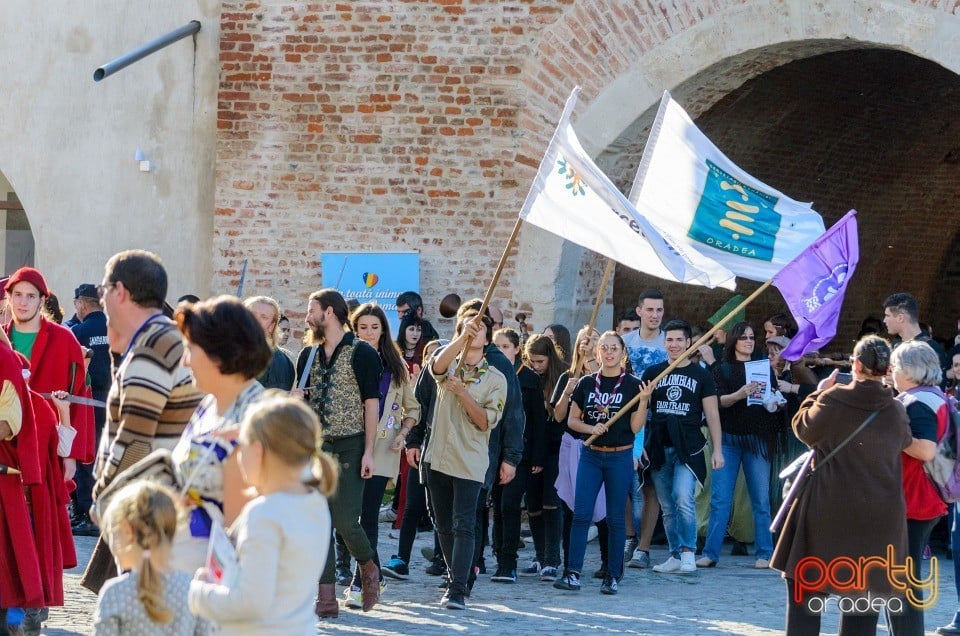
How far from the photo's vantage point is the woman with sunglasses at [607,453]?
359 inches

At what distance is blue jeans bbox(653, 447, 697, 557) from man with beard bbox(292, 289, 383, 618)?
264 centimetres

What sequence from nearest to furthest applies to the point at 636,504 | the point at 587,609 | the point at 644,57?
the point at 587,609
the point at 636,504
the point at 644,57

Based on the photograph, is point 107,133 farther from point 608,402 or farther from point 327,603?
point 327,603

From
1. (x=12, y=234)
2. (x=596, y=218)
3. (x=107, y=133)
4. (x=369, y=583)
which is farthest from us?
(x=12, y=234)

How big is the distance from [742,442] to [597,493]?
1728mm

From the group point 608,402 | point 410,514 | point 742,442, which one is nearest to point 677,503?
point 742,442

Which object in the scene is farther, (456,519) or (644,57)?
(644,57)

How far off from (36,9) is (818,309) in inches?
346

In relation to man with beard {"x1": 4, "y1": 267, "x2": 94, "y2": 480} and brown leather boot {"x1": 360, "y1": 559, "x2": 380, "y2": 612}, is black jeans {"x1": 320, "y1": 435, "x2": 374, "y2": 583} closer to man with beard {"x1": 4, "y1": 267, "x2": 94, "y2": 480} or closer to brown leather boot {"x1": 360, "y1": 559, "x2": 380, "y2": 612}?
brown leather boot {"x1": 360, "y1": 559, "x2": 380, "y2": 612}

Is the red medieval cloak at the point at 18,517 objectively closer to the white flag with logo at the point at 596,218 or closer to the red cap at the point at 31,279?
the red cap at the point at 31,279

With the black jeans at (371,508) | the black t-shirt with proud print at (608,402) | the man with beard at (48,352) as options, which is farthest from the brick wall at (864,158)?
the man with beard at (48,352)

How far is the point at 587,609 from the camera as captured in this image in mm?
8398

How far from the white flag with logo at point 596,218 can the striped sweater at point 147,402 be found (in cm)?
309

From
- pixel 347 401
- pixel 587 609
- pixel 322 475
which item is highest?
pixel 347 401
